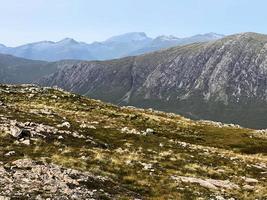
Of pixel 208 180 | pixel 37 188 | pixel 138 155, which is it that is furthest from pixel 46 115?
Result: pixel 37 188

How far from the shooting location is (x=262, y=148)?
259 ft

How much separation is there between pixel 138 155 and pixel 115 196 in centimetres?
1497

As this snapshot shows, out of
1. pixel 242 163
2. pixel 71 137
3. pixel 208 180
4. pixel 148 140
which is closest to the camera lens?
pixel 208 180

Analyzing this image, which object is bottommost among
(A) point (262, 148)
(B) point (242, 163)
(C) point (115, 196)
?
Answer: (A) point (262, 148)

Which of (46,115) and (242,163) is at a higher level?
(46,115)

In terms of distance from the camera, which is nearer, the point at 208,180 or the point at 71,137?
the point at 208,180

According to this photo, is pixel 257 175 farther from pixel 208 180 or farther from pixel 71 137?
pixel 71 137

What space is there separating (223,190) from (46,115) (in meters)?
31.8

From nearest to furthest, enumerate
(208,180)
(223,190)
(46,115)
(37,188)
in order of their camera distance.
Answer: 1. (37,188)
2. (223,190)
3. (208,180)
4. (46,115)

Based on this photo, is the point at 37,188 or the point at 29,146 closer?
the point at 37,188

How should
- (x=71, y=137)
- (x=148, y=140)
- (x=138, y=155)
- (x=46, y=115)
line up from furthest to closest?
(x=46, y=115) < (x=148, y=140) < (x=71, y=137) < (x=138, y=155)

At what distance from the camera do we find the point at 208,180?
3516cm

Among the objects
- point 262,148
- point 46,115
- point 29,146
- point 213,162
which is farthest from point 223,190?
point 262,148

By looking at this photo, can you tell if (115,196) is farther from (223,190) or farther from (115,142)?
(115,142)
